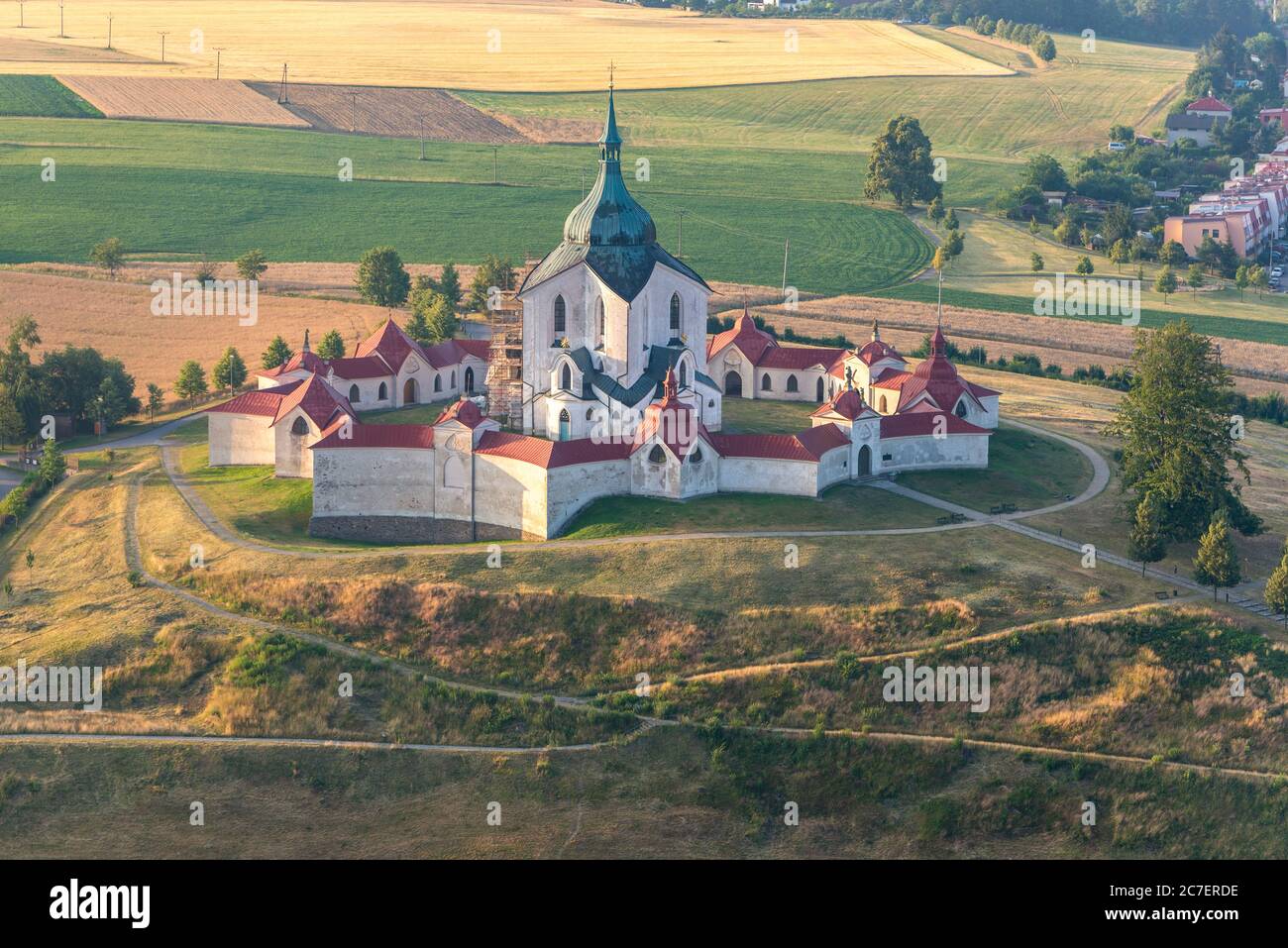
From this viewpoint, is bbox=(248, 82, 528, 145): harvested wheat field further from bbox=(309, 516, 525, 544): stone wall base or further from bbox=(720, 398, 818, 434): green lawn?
bbox=(309, 516, 525, 544): stone wall base

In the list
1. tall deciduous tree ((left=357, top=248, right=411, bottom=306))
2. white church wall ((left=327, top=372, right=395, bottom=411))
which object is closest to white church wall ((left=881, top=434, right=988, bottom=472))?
white church wall ((left=327, top=372, right=395, bottom=411))

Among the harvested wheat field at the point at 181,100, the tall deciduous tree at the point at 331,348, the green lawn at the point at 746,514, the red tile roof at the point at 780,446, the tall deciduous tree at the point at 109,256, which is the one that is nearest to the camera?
the green lawn at the point at 746,514

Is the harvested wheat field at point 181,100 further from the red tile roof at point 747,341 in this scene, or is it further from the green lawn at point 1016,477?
the green lawn at point 1016,477

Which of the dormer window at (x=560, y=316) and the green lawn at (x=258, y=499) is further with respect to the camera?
the dormer window at (x=560, y=316)

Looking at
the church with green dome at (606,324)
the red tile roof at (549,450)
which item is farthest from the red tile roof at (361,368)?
the red tile roof at (549,450)

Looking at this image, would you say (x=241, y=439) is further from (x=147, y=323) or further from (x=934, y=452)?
(x=147, y=323)

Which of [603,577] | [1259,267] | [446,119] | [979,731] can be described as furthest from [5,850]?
[446,119]

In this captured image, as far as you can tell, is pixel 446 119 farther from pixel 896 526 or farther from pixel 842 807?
pixel 842 807
